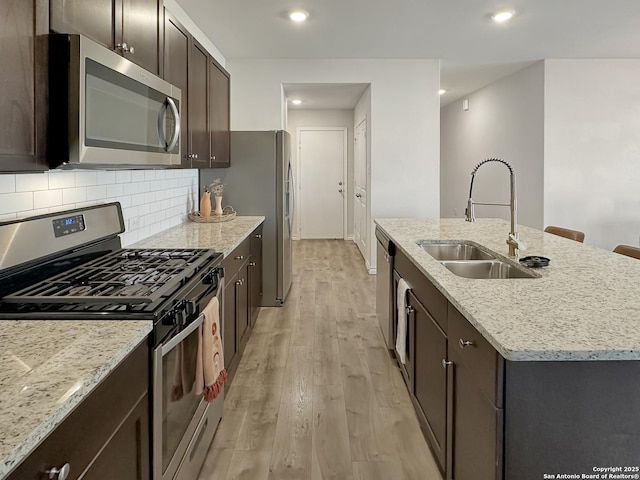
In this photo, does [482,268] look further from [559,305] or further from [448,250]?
[559,305]

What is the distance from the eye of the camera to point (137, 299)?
1538 millimetres

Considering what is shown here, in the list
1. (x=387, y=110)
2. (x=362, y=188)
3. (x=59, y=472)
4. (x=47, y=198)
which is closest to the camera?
(x=59, y=472)

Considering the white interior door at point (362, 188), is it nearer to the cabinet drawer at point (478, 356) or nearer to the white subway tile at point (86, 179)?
the white subway tile at point (86, 179)

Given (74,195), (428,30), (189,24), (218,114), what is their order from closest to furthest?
(74,195) → (218,114) → (189,24) → (428,30)

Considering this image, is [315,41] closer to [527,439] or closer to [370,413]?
[370,413]

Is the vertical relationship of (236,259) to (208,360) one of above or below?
above

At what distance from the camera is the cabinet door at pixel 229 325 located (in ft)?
9.18

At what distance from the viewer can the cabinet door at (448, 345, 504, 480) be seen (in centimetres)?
132

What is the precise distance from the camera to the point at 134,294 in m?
1.61

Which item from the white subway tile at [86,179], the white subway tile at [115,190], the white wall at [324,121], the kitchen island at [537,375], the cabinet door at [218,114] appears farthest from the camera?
the white wall at [324,121]

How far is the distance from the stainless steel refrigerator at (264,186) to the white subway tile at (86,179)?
2.11 metres

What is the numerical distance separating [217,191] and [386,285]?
180cm

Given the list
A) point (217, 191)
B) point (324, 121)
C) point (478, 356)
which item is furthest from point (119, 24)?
point (324, 121)

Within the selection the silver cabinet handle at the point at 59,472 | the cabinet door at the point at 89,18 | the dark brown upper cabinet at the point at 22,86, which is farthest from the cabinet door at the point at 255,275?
→ the silver cabinet handle at the point at 59,472
